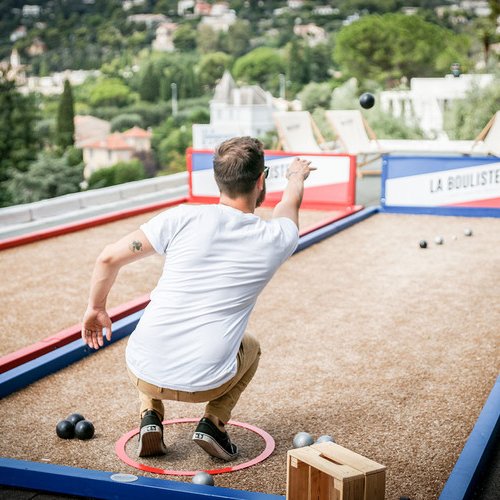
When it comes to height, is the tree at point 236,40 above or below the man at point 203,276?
above

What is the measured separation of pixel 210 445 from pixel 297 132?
11191 mm

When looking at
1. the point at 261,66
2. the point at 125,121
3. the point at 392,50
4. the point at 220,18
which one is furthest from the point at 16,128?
the point at 220,18

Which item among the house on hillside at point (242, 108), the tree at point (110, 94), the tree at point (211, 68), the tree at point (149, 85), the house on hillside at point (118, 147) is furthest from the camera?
the tree at point (211, 68)

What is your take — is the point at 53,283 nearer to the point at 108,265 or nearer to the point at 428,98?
the point at 108,265

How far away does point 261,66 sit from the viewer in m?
120

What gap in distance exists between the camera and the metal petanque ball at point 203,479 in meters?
2.99

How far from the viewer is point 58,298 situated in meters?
6.47

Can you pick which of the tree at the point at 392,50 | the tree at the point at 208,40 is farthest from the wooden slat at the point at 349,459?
the tree at the point at 208,40

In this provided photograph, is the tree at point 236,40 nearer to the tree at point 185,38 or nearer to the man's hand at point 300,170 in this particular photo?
the tree at point 185,38

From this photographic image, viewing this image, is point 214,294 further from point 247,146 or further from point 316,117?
point 316,117

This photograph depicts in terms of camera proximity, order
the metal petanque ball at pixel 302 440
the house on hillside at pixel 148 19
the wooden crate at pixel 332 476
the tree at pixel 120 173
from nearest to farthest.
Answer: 1. the wooden crate at pixel 332 476
2. the metal petanque ball at pixel 302 440
3. the tree at pixel 120 173
4. the house on hillside at pixel 148 19

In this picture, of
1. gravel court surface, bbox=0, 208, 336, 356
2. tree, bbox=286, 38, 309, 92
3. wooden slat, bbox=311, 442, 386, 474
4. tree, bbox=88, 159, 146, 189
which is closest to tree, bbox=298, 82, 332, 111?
tree, bbox=88, 159, 146, 189

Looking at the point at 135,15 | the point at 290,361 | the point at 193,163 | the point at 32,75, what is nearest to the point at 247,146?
the point at 290,361

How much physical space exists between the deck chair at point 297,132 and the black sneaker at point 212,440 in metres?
10.6
